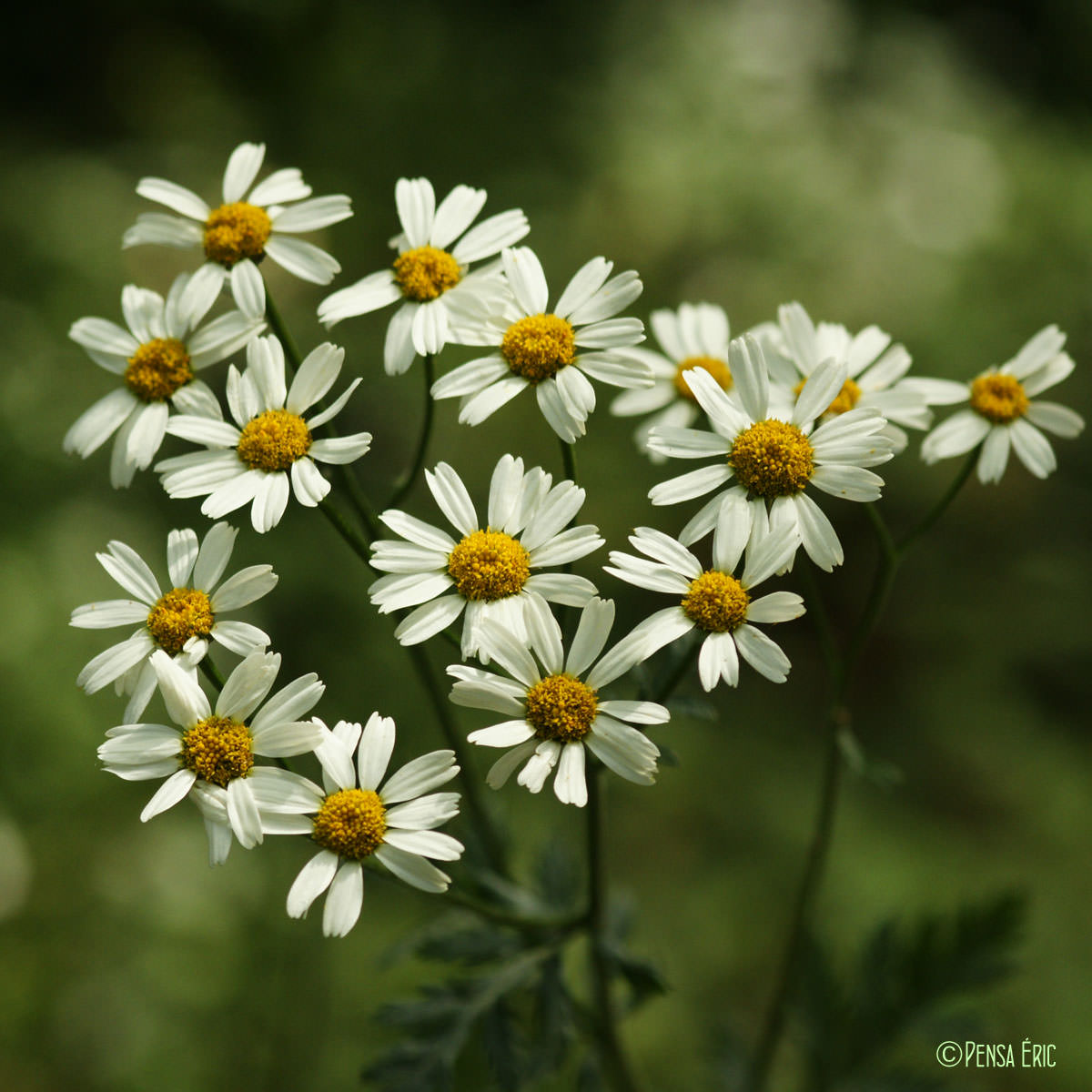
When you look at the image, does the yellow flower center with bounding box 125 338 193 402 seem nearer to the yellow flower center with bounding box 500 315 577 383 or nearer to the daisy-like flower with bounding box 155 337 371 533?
the daisy-like flower with bounding box 155 337 371 533

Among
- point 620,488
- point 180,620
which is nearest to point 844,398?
point 180,620

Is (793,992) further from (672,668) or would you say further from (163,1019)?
(163,1019)

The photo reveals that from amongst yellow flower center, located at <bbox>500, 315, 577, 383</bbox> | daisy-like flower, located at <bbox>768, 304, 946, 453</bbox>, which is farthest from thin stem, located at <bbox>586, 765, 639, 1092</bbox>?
daisy-like flower, located at <bbox>768, 304, 946, 453</bbox>

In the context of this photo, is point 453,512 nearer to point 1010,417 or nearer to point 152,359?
point 152,359

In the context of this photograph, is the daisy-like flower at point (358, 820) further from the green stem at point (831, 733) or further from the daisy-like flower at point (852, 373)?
the daisy-like flower at point (852, 373)

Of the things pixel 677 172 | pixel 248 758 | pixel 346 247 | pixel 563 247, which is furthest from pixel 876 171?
pixel 248 758
